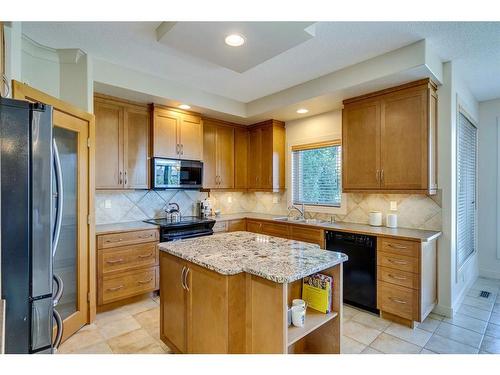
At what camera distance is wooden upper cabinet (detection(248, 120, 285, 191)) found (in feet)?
14.3

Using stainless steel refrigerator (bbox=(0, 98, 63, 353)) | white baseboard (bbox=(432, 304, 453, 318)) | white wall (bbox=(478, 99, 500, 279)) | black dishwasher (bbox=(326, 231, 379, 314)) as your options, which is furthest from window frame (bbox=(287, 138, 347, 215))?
stainless steel refrigerator (bbox=(0, 98, 63, 353))

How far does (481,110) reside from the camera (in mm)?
3975

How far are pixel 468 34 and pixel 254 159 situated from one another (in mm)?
3085

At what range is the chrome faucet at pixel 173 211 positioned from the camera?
3.86 metres

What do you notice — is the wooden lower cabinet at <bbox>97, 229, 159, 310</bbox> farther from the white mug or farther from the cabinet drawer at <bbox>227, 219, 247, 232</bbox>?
the white mug

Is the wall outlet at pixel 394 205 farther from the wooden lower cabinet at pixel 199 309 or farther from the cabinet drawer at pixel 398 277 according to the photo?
the wooden lower cabinet at pixel 199 309

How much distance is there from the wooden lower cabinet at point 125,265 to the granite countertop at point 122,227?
4 cm

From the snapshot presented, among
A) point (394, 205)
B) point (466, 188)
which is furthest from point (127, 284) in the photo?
point (466, 188)

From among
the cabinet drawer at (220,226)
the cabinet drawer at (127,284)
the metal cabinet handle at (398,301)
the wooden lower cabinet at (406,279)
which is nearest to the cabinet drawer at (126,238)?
the cabinet drawer at (127,284)

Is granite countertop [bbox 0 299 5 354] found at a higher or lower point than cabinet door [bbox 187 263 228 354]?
higher

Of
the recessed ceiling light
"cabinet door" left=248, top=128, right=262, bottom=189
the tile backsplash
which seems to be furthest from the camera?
"cabinet door" left=248, top=128, right=262, bottom=189

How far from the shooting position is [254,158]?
15.3ft

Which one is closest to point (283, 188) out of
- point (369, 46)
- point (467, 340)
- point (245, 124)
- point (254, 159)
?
point (254, 159)

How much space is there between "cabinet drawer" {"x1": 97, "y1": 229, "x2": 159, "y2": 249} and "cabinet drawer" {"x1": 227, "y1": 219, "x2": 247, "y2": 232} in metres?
1.17
